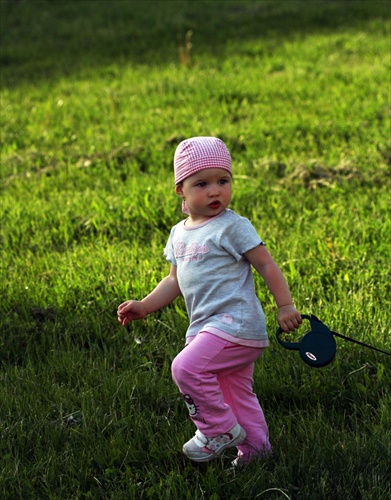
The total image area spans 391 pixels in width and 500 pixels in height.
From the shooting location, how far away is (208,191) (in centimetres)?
328

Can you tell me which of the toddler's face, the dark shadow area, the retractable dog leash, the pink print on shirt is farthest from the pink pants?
the dark shadow area

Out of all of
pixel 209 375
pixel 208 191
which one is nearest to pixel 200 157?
Answer: pixel 208 191

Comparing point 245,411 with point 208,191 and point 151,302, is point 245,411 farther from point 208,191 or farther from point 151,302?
point 208,191

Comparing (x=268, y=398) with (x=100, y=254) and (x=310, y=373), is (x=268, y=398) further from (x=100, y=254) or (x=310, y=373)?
(x=100, y=254)

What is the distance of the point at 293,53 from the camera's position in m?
11.4

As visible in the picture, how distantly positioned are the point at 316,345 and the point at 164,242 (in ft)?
9.13

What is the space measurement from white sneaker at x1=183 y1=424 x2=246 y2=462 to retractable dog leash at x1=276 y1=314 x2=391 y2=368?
1.30 feet

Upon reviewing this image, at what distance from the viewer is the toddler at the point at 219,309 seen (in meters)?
3.16

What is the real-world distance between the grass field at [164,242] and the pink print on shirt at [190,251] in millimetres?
806

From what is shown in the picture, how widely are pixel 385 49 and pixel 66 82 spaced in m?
4.63

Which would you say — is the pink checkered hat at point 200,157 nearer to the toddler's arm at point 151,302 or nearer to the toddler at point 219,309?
the toddler at point 219,309

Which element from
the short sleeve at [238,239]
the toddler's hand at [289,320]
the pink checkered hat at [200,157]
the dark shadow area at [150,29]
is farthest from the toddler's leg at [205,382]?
the dark shadow area at [150,29]

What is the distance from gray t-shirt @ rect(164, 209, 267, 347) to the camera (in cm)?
321

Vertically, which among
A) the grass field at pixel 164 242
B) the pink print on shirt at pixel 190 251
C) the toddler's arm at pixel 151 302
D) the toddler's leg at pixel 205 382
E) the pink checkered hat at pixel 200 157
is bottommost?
the grass field at pixel 164 242
